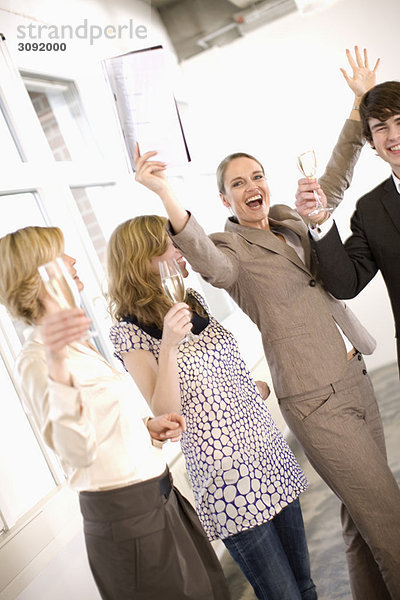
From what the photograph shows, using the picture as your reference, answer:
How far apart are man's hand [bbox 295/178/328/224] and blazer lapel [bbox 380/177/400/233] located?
0.19 m

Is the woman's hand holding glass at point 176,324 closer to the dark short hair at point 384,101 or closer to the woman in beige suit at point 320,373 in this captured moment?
the woman in beige suit at point 320,373

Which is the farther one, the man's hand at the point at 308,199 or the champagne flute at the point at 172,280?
the man's hand at the point at 308,199

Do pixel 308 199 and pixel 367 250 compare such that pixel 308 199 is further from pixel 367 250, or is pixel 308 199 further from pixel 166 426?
pixel 166 426

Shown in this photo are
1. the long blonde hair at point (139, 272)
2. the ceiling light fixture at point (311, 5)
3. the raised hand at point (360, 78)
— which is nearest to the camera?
the long blonde hair at point (139, 272)

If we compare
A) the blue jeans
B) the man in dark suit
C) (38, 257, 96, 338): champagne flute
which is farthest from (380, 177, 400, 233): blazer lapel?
(38, 257, 96, 338): champagne flute

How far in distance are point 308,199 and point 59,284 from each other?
3.06 feet

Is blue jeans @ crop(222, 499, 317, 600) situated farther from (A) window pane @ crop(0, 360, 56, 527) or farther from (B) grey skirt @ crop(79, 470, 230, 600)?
(A) window pane @ crop(0, 360, 56, 527)

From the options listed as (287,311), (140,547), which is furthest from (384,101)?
(140,547)

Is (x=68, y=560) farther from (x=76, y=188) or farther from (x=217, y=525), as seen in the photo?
(x=76, y=188)

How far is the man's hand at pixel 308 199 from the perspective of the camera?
5.81ft

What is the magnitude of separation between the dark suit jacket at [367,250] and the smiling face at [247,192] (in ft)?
0.89

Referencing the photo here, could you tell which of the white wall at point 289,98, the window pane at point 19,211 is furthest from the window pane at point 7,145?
the white wall at point 289,98

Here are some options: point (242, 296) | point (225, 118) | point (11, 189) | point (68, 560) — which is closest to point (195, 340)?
point (242, 296)

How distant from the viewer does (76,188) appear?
3195 millimetres
